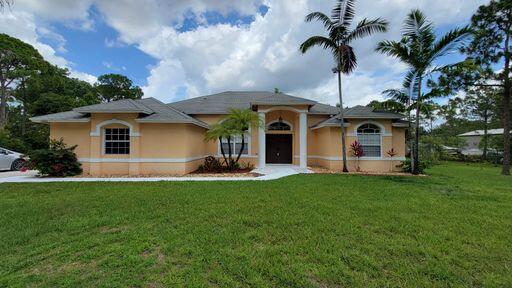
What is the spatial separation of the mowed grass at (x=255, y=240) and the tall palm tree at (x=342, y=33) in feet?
27.0

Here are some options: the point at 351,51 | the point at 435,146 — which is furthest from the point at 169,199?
the point at 435,146

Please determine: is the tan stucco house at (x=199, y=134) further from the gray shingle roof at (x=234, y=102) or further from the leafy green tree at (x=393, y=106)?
Result: the leafy green tree at (x=393, y=106)

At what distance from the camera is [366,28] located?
41.8 feet

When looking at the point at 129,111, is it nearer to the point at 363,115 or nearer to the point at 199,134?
the point at 199,134

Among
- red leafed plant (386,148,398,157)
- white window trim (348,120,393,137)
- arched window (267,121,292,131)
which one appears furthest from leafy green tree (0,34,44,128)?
red leafed plant (386,148,398,157)

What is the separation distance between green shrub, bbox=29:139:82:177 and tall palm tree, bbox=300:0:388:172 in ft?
44.9

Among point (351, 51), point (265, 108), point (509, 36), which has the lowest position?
point (265, 108)

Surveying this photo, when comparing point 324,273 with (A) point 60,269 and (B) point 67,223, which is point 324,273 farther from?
(B) point 67,223

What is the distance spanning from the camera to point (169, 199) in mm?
7066

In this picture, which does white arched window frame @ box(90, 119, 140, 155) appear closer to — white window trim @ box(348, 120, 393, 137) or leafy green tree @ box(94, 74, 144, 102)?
white window trim @ box(348, 120, 393, 137)

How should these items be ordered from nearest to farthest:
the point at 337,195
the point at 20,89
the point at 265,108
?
the point at 337,195 < the point at 265,108 < the point at 20,89

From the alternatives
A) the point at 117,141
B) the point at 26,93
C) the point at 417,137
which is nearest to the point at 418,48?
the point at 417,137

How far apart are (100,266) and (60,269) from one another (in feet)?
1.67

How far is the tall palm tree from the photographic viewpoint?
12672 mm
